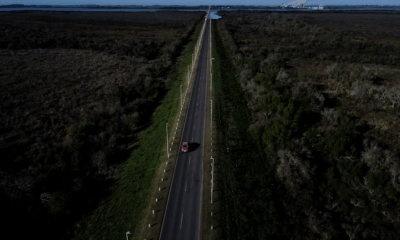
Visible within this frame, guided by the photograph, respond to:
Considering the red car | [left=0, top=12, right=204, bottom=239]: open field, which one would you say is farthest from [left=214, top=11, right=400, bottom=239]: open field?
[left=0, top=12, right=204, bottom=239]: open field

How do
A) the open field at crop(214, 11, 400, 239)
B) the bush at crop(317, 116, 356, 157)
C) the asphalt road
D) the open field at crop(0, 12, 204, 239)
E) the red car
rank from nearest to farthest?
the asphalt road
the open field at crop(214, 11, 400, 239)
the open field at crop(0, 12, 204, 239)
the bush at crop(317, 116, 356, 157)
the red car

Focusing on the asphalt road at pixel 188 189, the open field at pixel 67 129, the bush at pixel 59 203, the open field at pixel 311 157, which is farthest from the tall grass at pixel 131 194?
the open field at pixel 311 157

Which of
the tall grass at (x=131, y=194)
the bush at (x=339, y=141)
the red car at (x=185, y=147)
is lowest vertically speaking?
the tall grass at (x=131, y=194)

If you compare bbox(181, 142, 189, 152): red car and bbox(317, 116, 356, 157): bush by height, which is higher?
bbox(317, 116, 356, 157): bush

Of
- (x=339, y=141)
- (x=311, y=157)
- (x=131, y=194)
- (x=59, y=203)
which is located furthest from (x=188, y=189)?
(x=339, y=141)

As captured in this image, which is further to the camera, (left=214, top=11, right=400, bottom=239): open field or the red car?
the red car

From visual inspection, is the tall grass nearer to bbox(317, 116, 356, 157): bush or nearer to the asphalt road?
the asphalt road

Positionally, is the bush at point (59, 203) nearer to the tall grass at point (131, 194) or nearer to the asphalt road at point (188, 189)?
the tall grass at point (131, 194)
